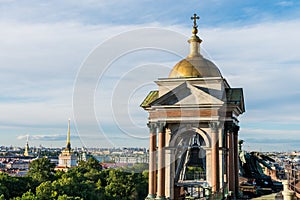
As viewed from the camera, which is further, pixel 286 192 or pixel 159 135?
pixel 159 135

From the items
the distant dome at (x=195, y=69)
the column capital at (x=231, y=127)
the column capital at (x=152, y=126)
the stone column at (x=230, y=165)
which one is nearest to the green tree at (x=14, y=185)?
the column capital at (x=152, y=126)

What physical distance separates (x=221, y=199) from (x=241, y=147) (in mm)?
12834

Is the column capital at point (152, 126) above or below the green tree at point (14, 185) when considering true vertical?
above

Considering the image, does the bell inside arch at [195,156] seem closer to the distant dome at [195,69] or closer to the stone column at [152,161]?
the stone column at [152,161]

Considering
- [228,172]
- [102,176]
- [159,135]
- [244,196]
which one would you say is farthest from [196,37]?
[102,176]

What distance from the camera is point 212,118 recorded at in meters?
28.8

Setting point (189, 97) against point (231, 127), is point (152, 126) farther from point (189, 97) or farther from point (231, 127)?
point (231, 127)

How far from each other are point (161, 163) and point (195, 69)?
714 centimetres

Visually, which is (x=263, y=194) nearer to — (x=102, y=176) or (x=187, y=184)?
(x=187, y=184)

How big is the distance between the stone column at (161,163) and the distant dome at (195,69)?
4012mm

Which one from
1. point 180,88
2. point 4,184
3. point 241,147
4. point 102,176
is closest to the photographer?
point 180,88

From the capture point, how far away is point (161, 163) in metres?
30.2

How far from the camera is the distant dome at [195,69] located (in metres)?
30.5

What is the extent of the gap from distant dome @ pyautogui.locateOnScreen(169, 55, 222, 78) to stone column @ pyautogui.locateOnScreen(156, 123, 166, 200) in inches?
158
